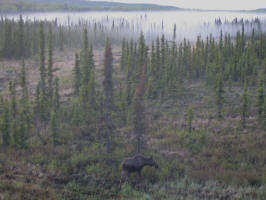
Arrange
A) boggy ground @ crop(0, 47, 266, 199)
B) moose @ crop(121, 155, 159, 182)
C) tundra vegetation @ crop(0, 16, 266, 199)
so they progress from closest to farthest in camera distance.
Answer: boggy ground @ crop(0, 47, 266, 199) < tundra vegetation @ crop(0, 16, 266, 199) < moose @ crop(121, 155, 159, 182)

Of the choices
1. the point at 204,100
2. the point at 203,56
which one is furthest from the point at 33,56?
the point at 204,100

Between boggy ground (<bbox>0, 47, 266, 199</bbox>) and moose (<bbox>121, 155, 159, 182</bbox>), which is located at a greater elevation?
moose (<bbox>121, 155, 159, 182</bbox>)

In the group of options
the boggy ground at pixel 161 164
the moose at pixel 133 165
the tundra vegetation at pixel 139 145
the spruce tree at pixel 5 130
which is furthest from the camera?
the spruce tree at pixel 5 130

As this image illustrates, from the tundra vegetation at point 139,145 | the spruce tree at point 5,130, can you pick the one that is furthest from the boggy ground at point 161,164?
the spruce tree at point 5,130

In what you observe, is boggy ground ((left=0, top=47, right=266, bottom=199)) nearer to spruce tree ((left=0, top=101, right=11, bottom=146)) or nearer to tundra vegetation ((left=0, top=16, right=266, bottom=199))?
tundra vegetation ((left=0, top=16, right=266, bottom=199))

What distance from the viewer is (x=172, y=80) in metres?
45.2

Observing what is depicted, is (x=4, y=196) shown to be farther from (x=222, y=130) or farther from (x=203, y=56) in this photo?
(x=203, y=56)

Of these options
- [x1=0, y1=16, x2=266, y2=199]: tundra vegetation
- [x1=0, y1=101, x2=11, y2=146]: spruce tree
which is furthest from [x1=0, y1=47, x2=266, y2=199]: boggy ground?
[x1=0, y1=101, x2=11, y2=146]: spruce tree

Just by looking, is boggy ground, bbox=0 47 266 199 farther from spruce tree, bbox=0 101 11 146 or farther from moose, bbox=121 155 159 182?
spruce tree, bbox=0 101 11 146

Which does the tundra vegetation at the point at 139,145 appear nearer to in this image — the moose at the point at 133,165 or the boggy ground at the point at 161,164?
the boggy ground at the point at 161,164

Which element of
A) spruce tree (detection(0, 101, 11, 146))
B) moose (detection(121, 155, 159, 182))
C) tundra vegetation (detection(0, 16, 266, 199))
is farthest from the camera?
spruce tree (detection(0, 101, 11, 146))

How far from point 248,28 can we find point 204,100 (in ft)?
558

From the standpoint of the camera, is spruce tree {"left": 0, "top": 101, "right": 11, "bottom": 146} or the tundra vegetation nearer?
the tundra vegetation

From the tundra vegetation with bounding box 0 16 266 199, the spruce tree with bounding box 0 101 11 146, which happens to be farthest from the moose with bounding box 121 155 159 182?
the spruce tree with bounding box 0 101 11 146
